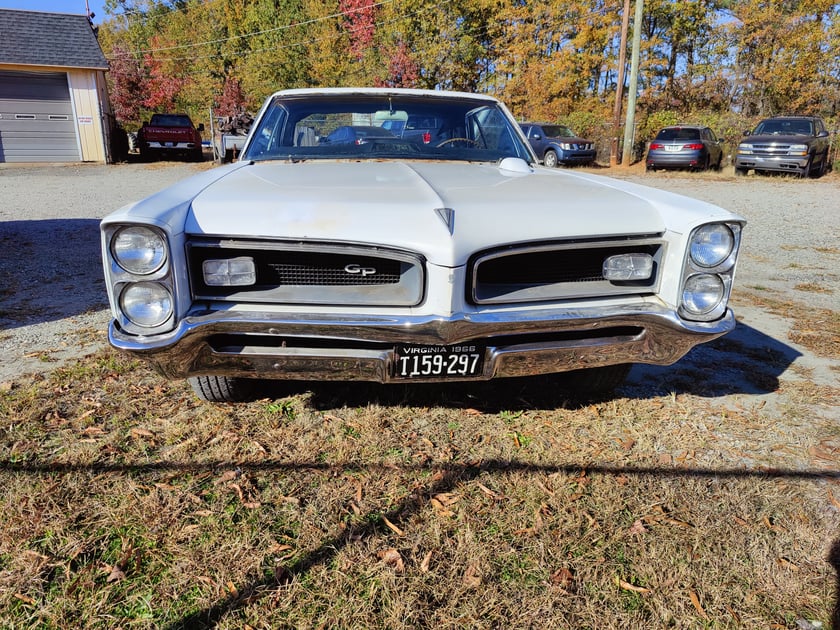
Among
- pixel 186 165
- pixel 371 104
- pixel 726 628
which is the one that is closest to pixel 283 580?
pixel 726 628

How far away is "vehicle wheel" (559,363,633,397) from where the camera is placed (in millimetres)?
2855

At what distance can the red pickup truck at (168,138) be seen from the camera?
20.3m

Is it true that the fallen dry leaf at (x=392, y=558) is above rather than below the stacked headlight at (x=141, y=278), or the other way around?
below

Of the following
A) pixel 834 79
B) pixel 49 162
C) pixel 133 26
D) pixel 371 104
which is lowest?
pixel 49 162

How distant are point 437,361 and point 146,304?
109 centimetres

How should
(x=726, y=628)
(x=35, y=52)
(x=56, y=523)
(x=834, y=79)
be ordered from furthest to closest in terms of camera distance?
1. (x=834, y=79)
2. (x=35, y=52)
3. (x=56, y=523)
4. (x=726, y=628)

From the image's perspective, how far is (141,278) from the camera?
6.61 ft

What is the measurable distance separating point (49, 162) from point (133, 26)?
3390 centimetres

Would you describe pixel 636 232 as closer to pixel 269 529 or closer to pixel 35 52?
pixel 269 529

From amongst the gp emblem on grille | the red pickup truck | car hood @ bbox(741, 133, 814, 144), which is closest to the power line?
the red pickup truck

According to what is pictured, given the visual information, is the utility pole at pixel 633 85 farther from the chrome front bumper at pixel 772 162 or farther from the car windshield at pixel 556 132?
the chrome front bumper at pixel 772 162

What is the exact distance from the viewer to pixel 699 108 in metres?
27.2

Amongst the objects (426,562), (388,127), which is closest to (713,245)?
(426,562)

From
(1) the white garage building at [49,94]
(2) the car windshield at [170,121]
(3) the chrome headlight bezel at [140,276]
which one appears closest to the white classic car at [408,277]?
(3) the chrome headlight bezel at [140,276]
